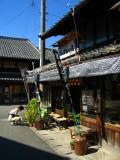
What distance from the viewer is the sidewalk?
10.1 meters

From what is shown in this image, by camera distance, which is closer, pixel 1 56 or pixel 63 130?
pixel 63 130

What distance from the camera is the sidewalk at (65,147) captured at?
33.0 feet

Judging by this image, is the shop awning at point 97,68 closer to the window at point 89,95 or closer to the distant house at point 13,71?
the window at point 89,95

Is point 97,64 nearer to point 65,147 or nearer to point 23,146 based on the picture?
point 65,147

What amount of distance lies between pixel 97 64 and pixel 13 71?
99.2 feet

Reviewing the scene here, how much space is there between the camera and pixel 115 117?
1119 cm

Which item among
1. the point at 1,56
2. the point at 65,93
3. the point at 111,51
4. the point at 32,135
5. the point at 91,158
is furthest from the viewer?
the point at 1,56

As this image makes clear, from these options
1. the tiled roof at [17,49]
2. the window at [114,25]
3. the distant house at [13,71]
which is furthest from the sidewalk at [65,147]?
the tiled roof at [17,49]

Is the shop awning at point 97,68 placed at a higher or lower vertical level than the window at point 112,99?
higher

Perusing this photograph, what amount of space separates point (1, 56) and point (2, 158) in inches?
1113

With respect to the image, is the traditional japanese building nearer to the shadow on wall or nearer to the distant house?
the shadow on wall

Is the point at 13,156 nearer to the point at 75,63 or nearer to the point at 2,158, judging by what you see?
the point at 2,158

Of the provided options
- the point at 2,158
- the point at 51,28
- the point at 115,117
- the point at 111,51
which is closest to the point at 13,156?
the point at 2,158

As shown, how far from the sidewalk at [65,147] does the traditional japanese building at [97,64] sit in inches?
27.0
